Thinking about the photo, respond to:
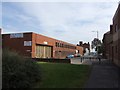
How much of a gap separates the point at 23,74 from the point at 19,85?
623 mm

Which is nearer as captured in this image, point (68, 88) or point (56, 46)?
point (68, 88)

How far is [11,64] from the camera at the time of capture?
1138 centimetres

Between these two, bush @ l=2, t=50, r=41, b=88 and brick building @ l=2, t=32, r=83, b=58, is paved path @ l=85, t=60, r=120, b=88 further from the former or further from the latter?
brick building @ l=2, t=32, r=83, b=58

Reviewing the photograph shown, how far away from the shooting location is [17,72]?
10945mm

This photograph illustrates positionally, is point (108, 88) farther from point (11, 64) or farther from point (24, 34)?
point (24, 34)

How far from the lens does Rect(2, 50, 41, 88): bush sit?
35.0 feet

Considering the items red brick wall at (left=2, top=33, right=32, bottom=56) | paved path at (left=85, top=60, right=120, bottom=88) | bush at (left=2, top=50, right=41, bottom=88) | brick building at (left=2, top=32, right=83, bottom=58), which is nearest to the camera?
bush at (left=2, top=50, right=41, bottom=88)

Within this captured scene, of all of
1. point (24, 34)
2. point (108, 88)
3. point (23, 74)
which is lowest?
point (108, 88)

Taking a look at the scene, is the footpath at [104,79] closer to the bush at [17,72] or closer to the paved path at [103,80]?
the paved path at [103,80]

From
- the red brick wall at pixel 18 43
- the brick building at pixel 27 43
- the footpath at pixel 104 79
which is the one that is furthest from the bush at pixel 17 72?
the red brick wall at pixel 18 43

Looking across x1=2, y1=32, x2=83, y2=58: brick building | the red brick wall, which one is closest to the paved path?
x1=2, y1=32, x2=83, y2=58: brick building

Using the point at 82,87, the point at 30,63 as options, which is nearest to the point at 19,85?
the point at 30,63

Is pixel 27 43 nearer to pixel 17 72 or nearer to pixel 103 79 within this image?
pixel 103 79

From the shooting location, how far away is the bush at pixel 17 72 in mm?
10656
